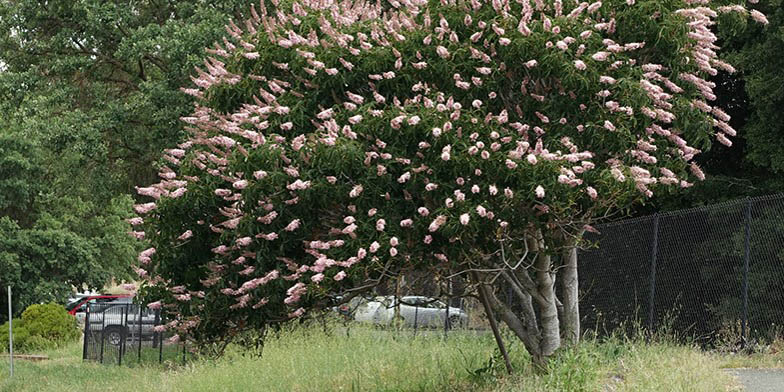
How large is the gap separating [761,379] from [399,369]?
484 centimetres

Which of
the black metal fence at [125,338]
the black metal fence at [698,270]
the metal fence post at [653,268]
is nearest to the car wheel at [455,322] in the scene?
the black metal fence at [698,270]

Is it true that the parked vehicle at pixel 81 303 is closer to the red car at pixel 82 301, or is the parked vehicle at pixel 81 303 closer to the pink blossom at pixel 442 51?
the red car at pixel 82 301

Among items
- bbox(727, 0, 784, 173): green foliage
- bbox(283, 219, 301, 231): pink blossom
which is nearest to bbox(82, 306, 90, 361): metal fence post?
bbox(727, 0, 784, 173): green foliage

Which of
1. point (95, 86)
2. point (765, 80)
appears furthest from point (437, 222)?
point (95, 86)

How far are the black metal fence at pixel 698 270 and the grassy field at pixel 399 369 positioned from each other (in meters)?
2.12

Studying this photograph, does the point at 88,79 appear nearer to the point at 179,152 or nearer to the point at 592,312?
the point at 592,312

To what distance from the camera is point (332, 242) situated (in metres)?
10.1

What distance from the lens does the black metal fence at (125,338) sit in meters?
26.0

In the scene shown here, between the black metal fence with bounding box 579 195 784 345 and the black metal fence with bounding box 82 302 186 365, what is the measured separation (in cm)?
1095

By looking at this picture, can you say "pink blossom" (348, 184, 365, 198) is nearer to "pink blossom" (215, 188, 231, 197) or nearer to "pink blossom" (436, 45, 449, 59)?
"pink blossom" (215, 188, 231, 197)

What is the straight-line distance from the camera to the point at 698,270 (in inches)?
680

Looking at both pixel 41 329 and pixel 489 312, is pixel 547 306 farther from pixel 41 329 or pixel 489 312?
pixel 41 329

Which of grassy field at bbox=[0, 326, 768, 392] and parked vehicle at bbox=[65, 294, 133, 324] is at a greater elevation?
parked vehicle at bbox=[65, 294, 133, 324]

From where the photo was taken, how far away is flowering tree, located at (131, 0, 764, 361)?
32.7ft
